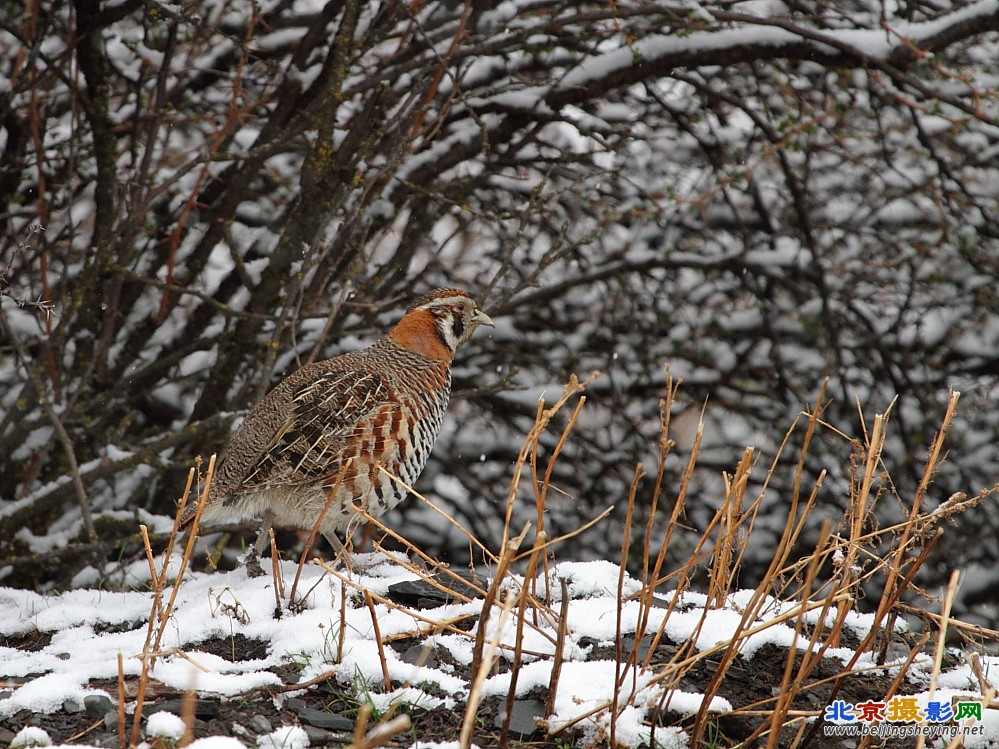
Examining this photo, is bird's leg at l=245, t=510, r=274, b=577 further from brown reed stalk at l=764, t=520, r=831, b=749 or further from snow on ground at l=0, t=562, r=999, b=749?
brown reed stalk at l=764, t=520, r=831, b=749

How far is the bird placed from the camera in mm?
4703

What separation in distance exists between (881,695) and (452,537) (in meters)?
4.72

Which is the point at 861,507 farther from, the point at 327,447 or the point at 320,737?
the point at 327,447

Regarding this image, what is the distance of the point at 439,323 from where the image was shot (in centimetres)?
545

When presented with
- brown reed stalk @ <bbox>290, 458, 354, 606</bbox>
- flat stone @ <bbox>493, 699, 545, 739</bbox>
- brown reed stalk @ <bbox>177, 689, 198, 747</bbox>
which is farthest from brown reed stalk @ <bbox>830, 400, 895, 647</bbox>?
brown reed stalk @ <bbox>177, 689, 198, 747</bbox>

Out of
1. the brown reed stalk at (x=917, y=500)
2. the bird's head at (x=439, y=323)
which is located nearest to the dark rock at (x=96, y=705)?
the brown reed stalk at (x=917, y=500)

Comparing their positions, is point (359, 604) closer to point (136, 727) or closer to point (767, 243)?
point (136, 727)

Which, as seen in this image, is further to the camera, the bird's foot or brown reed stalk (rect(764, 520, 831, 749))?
the bird's foot

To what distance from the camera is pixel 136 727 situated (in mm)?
2564

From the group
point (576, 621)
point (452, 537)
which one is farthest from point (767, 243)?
point (576, 621)

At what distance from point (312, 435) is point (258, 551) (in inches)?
24.2

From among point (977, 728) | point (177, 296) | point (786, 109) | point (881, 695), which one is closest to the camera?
point (977, 728)

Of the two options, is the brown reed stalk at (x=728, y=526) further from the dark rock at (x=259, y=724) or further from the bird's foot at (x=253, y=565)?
the bird's foot at (x=253, y=565)

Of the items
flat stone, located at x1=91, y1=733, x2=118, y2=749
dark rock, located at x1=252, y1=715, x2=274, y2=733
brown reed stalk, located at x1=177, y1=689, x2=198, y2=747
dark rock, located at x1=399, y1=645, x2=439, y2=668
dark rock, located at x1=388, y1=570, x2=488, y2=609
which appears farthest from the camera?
dark rock, located at x1=388, y1=570, x2=488, y2=609
